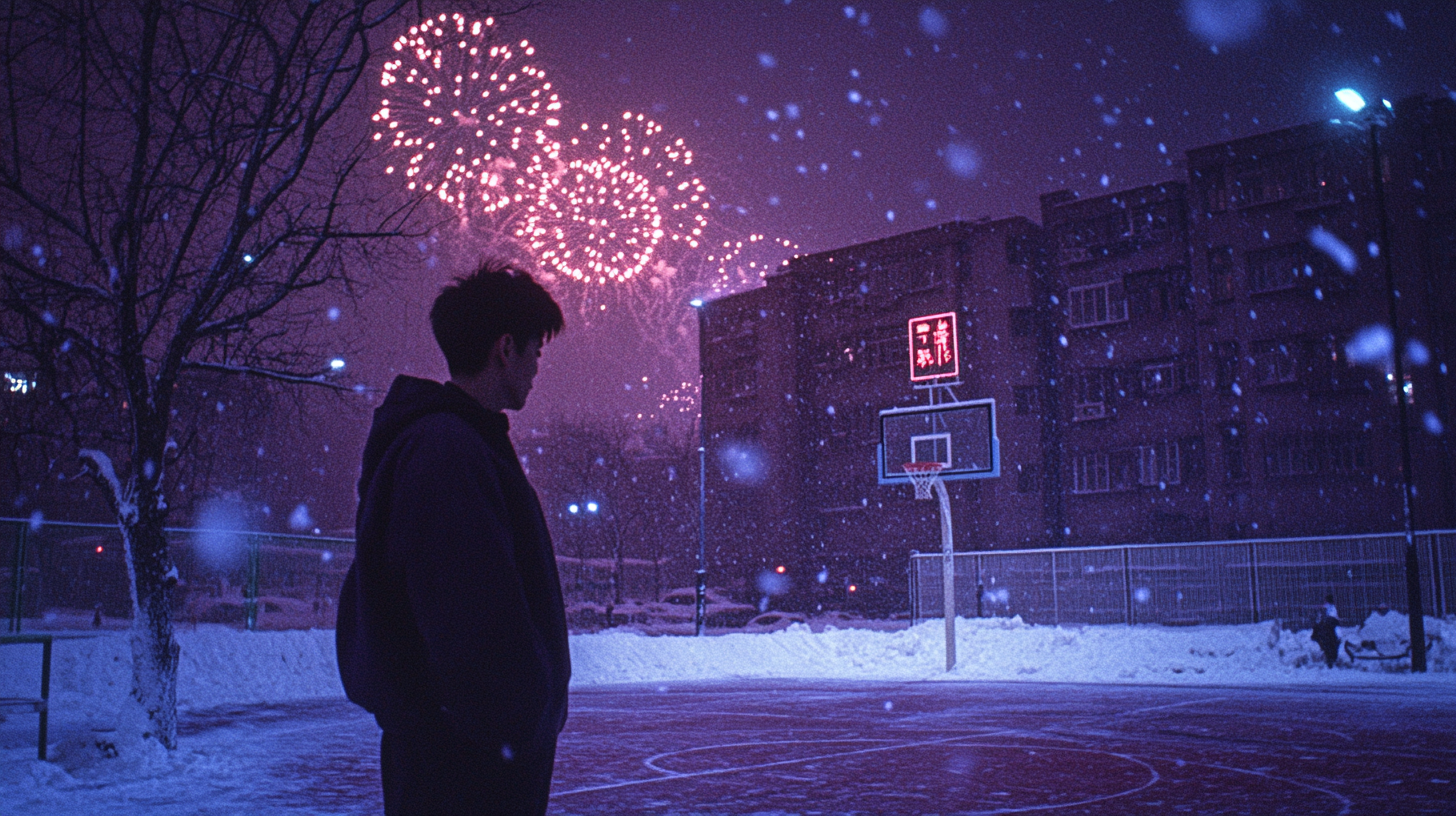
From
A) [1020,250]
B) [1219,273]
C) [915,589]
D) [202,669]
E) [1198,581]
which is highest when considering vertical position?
[1020,250]

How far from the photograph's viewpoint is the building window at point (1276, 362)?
38156 mm

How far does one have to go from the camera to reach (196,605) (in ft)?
A: 65.8

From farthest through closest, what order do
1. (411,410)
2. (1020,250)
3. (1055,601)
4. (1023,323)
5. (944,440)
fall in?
(1020,250) < (1023,323) < (1055,601) < (944,440) < (411,410)

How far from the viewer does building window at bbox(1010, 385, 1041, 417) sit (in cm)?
4503

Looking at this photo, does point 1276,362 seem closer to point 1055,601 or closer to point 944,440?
point 1055,601

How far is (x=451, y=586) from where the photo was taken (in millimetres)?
2363

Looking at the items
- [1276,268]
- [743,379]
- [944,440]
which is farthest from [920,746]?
[743,379]

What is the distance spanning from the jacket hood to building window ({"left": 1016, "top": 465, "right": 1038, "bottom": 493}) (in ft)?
143

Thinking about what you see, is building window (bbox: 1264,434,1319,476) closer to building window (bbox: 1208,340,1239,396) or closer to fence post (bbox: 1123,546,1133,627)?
building window (bbox: 1208,340,1239,396)

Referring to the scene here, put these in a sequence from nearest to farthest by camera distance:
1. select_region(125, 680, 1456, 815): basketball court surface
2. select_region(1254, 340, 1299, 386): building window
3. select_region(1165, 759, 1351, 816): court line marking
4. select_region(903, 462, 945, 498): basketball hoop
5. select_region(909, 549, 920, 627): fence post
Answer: select_region(1165, 759, 1351, 816): court line marking < select_region(125, 680, 1456, 815): basketball court surface < select_region(903, 462, 945, 498): basketball hoop < select_region(909, 549, 920, 627): fence post < select_region(1254, 340, 1299, 386): building window

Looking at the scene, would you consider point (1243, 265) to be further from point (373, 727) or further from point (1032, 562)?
point (373, 727)

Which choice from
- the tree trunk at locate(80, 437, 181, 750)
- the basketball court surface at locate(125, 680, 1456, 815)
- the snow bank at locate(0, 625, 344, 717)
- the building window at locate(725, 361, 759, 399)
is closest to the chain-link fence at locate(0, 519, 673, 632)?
the snow bank at locate(0, 625, 344, 717)

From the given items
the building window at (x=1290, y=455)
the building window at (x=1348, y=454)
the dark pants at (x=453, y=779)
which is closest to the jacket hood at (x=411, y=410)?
the dark pants at (x=453, y=779)

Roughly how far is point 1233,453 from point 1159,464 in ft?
9.61
